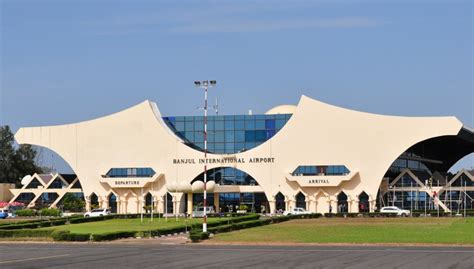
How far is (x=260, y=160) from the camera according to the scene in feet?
324

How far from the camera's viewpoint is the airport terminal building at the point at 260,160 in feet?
308

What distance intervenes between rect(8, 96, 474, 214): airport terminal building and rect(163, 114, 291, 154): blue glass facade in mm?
132

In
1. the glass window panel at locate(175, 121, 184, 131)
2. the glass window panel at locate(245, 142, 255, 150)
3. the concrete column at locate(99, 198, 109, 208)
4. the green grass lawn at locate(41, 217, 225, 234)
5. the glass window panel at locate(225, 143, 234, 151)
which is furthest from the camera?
the glass window panel at locate(175, 121, 184, 131)

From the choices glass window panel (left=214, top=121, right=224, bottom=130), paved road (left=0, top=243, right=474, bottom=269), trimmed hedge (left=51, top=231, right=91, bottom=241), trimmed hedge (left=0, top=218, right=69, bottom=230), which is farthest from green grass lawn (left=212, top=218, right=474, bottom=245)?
glass window panel (left=214, top=121, right=224, bottom=130)

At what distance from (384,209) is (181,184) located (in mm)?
23390

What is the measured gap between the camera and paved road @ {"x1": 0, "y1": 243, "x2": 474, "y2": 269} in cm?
3175

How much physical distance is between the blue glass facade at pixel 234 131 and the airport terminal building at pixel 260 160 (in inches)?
5.2

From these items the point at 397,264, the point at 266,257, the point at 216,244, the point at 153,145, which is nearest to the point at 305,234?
the point at 216,244

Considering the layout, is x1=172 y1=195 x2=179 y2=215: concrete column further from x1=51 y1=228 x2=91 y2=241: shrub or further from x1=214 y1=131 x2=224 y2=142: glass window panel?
x1=51 y1=228 x2=91 y2=241: shrub

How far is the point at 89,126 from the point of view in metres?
107

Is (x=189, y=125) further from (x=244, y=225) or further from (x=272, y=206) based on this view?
(x=244, y=225)

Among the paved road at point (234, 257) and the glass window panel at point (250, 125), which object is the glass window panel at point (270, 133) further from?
the paved road at point (234, 257)

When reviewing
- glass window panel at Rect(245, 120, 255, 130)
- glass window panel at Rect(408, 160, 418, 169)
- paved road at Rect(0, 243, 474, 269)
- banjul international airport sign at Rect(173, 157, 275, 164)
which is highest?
glass window panel at Rect(245, 120, 255, 130)

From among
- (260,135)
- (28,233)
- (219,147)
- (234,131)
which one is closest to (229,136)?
(234,131)
